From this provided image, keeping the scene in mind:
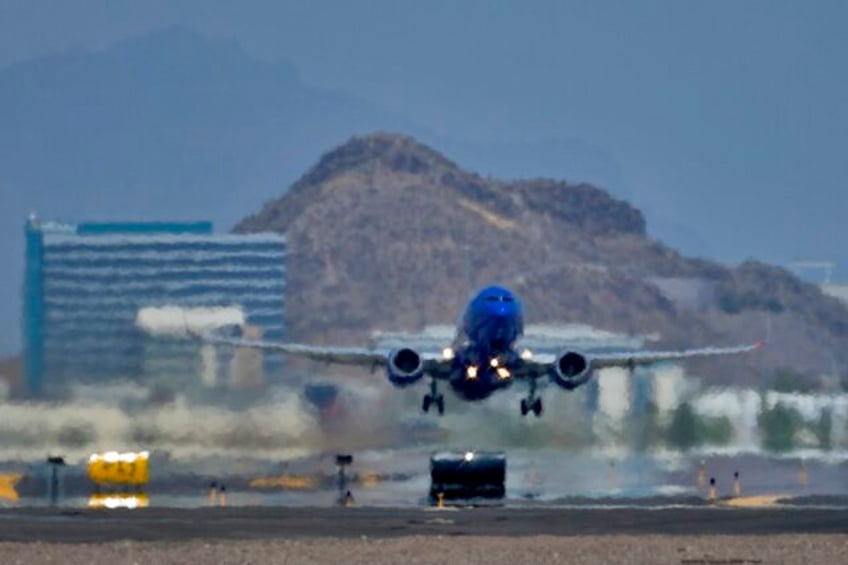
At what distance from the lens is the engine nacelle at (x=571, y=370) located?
290 ft

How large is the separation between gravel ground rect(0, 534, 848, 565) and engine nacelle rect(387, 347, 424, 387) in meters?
31.1

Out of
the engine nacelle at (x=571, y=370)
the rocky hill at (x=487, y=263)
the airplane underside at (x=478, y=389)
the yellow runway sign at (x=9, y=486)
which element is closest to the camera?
the yellow runway sign at (x=9, y=486)

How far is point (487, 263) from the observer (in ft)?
583

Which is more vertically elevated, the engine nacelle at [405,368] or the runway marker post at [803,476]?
the engine nacelle at [405,368]

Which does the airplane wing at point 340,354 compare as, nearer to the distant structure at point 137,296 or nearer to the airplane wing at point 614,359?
the distant structure at point 137,296

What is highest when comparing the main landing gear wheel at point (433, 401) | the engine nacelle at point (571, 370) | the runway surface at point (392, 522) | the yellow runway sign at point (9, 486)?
the engine nacelle at point (571, 370)

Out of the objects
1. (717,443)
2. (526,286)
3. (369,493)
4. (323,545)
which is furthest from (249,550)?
(526,286)

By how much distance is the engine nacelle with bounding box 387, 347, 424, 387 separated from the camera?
88562 mm

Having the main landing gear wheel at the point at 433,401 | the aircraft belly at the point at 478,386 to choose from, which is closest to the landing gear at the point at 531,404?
the aircraft belly at the point at 478,386

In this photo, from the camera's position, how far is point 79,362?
313 feet

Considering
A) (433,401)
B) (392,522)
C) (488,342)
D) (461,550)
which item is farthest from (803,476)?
(461,550)

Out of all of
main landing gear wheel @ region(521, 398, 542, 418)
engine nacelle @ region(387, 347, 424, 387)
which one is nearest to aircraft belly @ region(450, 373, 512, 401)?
engine nacelle @ region(387, 347, 424, 387)

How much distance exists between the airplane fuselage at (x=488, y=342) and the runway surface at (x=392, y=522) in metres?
17.4

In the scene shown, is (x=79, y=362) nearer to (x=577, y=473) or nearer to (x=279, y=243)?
(x=577, y=473)
